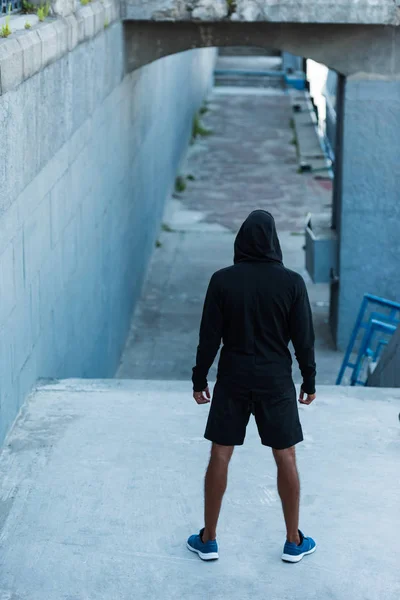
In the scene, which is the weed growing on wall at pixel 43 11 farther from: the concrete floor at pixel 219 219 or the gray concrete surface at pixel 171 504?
the concrete floor at pixel 219 219

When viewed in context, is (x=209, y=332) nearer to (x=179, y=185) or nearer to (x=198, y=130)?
(x=179, y=185)

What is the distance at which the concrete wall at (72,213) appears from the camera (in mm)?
5660

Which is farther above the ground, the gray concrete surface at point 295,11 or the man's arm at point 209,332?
the gray concrete surface at point 295,11

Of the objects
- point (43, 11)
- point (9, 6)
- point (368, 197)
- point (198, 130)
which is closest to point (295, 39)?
point (368, 197)

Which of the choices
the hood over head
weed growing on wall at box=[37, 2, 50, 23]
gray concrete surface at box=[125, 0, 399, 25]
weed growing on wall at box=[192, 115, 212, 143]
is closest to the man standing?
the hood over head

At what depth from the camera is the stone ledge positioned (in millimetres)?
5277

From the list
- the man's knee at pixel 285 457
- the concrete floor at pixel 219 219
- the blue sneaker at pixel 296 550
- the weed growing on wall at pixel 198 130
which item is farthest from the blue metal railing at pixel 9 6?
the weed growing on wall at pixel 198 130

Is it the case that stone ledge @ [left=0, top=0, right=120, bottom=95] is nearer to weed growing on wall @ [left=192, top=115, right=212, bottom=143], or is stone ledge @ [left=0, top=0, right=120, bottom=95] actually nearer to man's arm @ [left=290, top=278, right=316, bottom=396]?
man's arm @ [left=290, top=278, right=316, bottom=396]

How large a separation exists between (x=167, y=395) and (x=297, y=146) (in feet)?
52.5

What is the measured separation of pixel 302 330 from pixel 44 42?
2.84 meters

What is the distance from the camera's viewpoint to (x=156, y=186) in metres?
Answer: 14.7

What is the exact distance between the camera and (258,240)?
4199 mm

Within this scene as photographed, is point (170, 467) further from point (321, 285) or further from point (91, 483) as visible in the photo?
point (321, 285)

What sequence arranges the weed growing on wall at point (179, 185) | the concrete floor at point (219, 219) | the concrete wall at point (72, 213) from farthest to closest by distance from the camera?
the weed growing on wall at point (179, 185)
the concrete floor at point (219, 219)
the concrete wall at point (72, 213)
